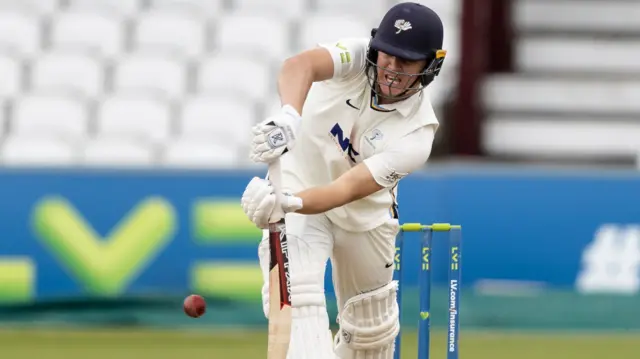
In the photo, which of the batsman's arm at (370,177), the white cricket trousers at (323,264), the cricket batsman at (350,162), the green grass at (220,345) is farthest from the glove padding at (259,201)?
the green grass at (220,345)

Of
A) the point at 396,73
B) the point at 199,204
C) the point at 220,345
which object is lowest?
the point at 220,345

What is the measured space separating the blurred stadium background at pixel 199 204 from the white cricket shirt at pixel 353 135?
193 cm

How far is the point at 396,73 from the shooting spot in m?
3.92

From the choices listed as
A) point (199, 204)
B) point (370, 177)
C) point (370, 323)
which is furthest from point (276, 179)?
point (199, 204)

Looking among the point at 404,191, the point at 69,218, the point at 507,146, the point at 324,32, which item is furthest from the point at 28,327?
the point at 507,146

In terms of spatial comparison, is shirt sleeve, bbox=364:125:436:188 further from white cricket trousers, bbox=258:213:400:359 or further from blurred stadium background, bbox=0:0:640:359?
blurred stadium background, bbox=0:0:640:359

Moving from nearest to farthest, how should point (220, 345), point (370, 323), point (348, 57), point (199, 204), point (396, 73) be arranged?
point (396, 73), point (348, 57), point (370, 323), point (220, 345), point (199, 204)

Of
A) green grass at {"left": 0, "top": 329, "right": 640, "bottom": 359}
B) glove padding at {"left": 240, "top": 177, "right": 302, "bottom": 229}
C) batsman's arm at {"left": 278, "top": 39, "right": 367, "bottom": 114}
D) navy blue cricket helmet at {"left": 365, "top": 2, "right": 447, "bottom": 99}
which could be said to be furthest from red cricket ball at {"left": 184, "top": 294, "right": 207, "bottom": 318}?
green grass at {"left": 0, "top": 329, "right": 640, "bottom": 359}

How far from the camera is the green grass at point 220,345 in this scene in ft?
19.4

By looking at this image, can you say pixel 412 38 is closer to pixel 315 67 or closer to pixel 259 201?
pixel 315 67

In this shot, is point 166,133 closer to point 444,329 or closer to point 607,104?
point 444,329

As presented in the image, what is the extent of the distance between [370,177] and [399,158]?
13 centimetres

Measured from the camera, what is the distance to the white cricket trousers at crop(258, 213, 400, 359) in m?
3.92

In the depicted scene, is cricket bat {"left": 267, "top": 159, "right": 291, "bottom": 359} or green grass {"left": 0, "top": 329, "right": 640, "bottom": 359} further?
green grass {"left": 0, "top": 329, "right": 640, "bottom": 359}
